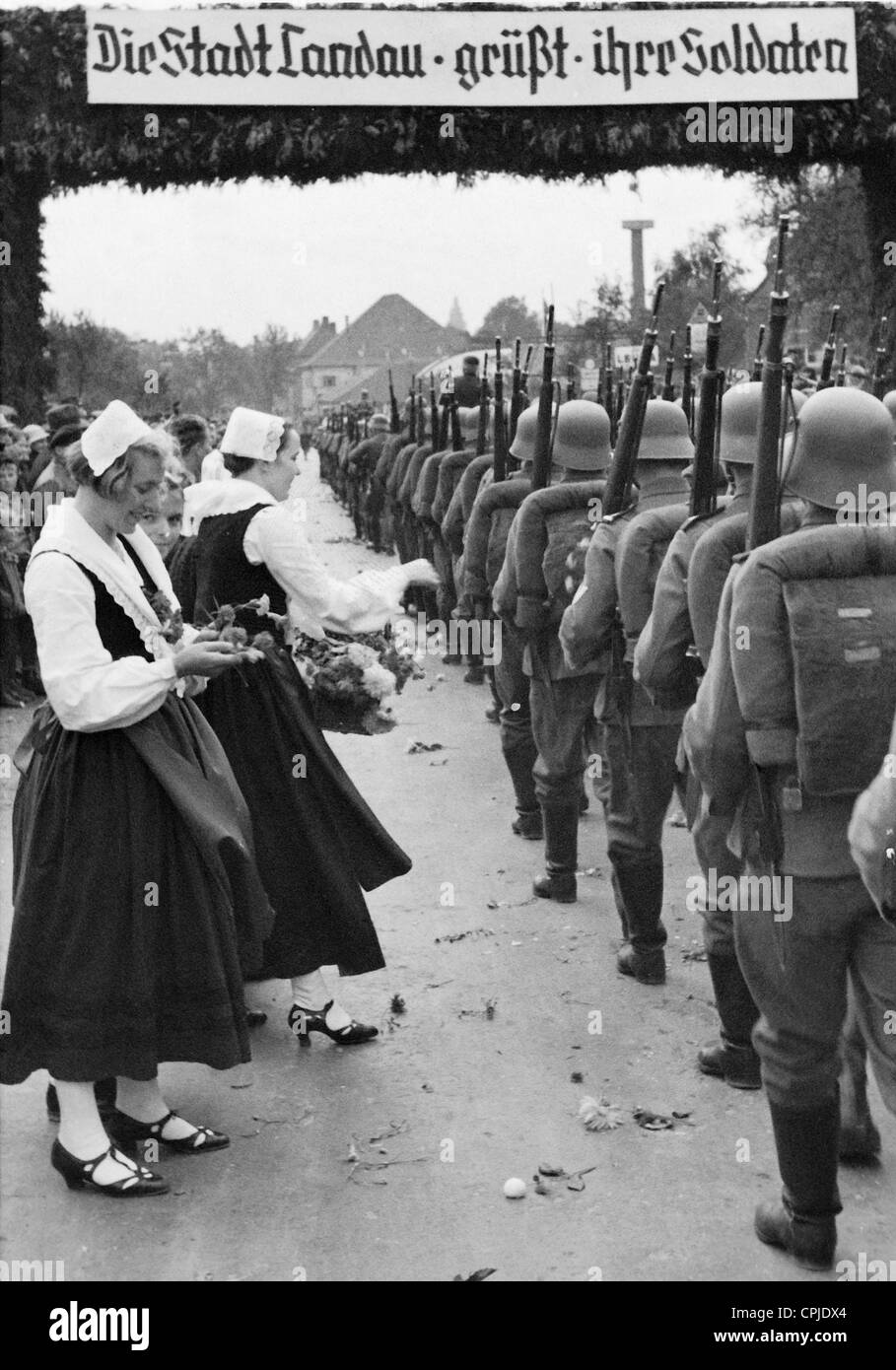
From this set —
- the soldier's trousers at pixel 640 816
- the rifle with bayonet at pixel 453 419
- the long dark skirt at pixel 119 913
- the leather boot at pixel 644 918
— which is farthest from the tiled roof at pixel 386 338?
the long dark skirt at pixel 119 913

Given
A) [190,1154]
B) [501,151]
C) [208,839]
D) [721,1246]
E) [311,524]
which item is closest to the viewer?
[721,1246]

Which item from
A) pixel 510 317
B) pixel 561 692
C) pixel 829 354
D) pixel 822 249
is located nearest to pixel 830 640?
pixel 829 354

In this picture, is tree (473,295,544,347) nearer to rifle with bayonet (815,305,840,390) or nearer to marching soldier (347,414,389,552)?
marching soldier (347,414,389,552)

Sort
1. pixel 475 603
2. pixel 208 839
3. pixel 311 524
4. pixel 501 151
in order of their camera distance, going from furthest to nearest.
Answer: pixel 311 524, pixel 501 151, pixel 475 603, pixel 208 839

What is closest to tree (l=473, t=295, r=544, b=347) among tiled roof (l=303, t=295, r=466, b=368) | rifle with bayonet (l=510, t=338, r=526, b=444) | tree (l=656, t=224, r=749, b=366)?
tiled roof (l=303, t=295, r=466, b=368)

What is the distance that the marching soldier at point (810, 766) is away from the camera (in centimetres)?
375

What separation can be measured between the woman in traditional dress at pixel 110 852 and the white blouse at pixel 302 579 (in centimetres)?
84

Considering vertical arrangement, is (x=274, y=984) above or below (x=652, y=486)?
below

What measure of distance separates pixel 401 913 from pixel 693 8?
805 centimetres

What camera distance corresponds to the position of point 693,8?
12320 mm

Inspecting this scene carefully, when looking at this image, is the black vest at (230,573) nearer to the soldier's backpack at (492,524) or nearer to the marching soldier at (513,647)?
the marching soldier at (513,647)

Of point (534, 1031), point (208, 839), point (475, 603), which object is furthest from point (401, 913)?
point (475, 603)

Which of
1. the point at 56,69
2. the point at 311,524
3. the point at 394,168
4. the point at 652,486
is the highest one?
the point at 56,69

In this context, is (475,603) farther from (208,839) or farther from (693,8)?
(208,839)
